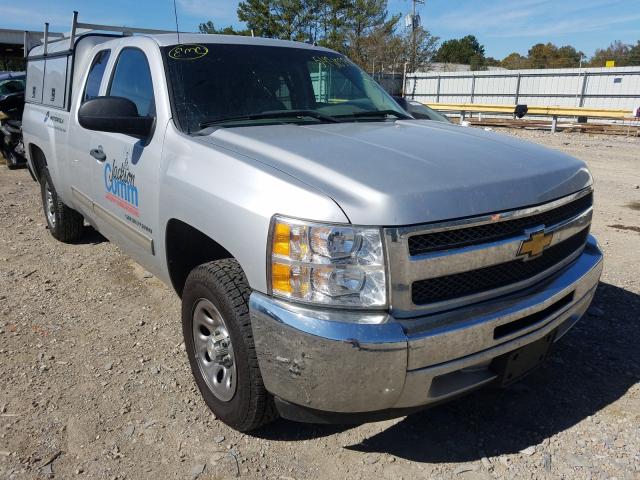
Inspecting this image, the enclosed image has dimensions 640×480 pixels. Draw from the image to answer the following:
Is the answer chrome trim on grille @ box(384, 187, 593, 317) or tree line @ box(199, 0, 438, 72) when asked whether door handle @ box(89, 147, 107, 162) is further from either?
tree line @ box(199, 0, 438, 72)

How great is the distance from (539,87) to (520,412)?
86.9ft

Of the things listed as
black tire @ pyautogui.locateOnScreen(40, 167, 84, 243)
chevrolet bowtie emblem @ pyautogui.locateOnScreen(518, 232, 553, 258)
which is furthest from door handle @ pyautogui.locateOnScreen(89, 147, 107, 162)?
chevrolet bowtie emblem @ pyautogui.locateOnScreen(518, 232, 553, 258)

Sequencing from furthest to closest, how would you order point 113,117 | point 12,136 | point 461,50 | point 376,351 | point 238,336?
point 461,50, point 12,136, point 113,117, point 238,336, point 376,351

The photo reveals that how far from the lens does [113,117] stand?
2945 mm

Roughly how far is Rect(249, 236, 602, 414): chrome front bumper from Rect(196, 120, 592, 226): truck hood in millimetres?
403

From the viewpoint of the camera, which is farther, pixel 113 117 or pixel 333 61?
pixel 333 61

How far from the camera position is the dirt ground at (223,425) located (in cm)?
250

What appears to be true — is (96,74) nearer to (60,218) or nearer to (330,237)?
(60,218)

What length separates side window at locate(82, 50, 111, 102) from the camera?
4.01 m

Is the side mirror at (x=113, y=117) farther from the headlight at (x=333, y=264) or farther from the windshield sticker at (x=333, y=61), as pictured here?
the windshield sticker at (x=333, y=61)

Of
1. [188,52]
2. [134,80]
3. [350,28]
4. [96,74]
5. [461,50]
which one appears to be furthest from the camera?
[461,50]

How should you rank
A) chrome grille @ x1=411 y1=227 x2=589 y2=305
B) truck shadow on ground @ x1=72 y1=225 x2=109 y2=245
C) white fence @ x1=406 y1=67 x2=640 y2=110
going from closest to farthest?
chrome grille @ x1=411 y1=227 x2=589 y2=305 < truck shadow on ground @ x1=72 y1=225 x2=109 y2=245 < white fence @ x1=406 y1=67 x2=640 y2=110

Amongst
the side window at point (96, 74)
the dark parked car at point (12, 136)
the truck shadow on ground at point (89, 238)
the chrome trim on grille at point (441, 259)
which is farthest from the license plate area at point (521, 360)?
the dark parked car at point (12, 136)

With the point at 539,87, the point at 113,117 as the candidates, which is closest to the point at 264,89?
the point at 113,117
